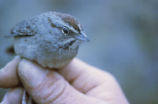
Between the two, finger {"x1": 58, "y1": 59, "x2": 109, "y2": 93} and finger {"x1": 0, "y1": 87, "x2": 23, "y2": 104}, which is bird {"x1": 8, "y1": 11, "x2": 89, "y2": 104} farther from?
finger {"x1": 58, "y1": 59, "x2": 109, "y2": 93}

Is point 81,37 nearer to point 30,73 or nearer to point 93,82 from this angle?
point 30,73

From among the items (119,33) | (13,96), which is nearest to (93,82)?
(13,96)

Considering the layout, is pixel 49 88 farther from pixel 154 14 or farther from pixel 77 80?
pixel 154 14

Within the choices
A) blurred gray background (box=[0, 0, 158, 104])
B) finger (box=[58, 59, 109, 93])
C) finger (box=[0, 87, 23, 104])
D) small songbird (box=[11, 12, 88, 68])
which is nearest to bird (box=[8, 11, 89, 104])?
small songbird (box=[11, 12, 88, 68])

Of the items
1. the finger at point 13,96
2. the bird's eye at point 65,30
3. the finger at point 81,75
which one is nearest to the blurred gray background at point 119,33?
the finger at point 81,75

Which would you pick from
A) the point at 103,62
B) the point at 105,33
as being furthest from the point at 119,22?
the point at 103,62

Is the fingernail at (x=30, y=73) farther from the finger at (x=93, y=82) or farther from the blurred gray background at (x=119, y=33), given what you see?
the blurred gray background at (x=119, y=33)

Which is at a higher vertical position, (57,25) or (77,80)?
(57,25)
